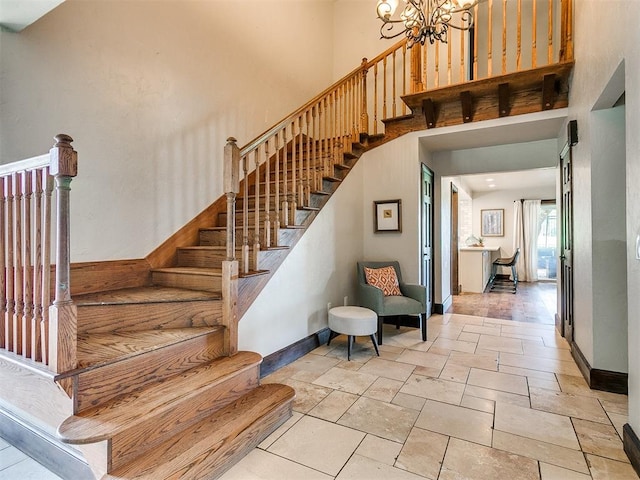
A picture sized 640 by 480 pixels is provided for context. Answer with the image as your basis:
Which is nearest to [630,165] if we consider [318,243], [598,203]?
[598,203]

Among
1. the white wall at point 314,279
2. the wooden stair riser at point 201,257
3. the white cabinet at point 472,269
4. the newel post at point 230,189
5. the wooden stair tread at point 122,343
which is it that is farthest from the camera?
the white cabinet at point 472,269

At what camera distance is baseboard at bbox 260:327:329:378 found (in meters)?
2.78

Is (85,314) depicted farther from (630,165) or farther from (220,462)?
(630,165)

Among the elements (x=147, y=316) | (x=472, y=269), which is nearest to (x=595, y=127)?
(x=147, y=316)

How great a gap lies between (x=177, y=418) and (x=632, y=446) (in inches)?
93.1

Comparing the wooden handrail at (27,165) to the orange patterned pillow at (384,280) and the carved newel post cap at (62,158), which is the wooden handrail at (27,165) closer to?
the carved newel post cap at (62,158)

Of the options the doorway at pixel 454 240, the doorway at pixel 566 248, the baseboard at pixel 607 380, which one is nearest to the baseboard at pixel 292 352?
the baseboard at pixel 607 380

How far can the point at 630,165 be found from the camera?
1793mm

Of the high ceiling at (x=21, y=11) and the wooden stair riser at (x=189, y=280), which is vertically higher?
the high ceiling at (x=21, y=11)

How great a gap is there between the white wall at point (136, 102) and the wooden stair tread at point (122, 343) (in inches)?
34.2

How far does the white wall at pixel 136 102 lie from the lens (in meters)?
2.20

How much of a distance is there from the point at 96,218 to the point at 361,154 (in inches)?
127

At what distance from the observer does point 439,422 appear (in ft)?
6.82

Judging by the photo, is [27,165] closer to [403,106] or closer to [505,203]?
[403,106]
